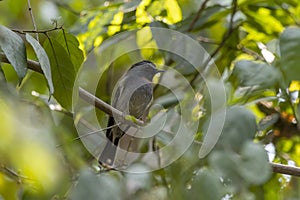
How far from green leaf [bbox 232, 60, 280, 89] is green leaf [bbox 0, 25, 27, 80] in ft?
3.06

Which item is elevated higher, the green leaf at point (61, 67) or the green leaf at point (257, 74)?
the green leaf at point (61, 67)

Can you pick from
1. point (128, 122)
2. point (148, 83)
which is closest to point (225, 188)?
point (128, 122)

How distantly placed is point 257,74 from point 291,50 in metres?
0.26

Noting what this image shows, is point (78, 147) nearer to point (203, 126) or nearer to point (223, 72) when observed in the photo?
point (203, 126)

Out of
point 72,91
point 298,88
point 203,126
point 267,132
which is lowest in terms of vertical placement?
point 267,132

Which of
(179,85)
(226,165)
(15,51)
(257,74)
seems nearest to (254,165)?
(226,165)

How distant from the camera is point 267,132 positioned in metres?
2.34

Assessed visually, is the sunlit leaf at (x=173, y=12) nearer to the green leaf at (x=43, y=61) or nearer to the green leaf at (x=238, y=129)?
the green leaf at (x=238, y=129)

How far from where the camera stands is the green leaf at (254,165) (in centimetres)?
149

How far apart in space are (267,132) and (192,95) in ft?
1.16

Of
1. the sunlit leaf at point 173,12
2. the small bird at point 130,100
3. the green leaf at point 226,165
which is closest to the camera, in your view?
the green leaf at point 226,165

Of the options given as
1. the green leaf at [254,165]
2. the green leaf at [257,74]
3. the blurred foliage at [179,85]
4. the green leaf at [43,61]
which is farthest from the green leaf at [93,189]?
the green leaf at [257,74]

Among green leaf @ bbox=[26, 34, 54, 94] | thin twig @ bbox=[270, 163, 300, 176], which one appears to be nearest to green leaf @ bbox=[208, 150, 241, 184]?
thin twig @ bbox=[270, 163, 300, 176]

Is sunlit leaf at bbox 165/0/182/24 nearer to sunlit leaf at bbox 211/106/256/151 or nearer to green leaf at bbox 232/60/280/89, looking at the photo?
green leaf at bbox 232/60/280/89
